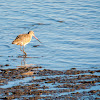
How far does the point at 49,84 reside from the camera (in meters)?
8.95

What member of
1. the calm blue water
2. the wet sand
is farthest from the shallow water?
the wet sand

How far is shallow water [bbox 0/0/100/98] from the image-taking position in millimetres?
12031

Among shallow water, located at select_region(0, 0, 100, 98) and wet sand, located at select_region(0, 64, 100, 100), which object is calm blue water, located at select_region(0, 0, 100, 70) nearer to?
shallow water, located at select_region(0, 0, 100, 98)

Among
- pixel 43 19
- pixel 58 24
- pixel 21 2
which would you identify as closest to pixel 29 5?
pixel 21 2

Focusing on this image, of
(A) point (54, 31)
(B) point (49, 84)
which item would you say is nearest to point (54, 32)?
(A) point (54, 31)

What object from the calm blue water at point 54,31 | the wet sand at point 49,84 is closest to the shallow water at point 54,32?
the calm blue water at point 54,31

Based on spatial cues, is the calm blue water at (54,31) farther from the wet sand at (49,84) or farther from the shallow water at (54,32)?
the wet sand at (49,84)

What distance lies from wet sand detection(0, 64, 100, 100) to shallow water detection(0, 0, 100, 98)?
0.79 m

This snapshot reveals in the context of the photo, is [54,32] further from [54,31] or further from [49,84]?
[49,84]

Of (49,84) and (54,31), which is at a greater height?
(54,31)

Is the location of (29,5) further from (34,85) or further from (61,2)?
(34,85)

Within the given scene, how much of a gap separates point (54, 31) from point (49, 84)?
340 inches

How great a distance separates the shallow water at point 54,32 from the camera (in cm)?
1203

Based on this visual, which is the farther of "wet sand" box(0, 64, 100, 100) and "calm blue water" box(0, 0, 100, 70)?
"calm blue water" box(0, 0, 100, 70)
